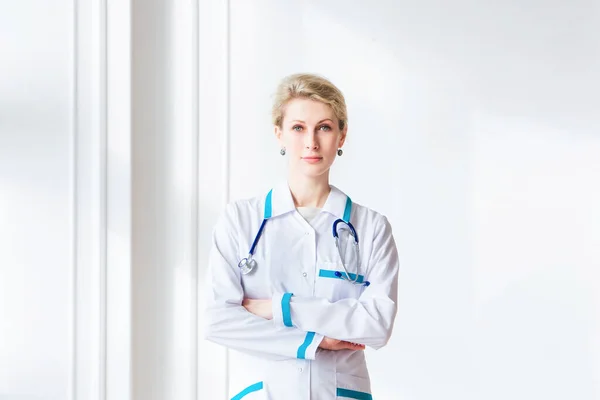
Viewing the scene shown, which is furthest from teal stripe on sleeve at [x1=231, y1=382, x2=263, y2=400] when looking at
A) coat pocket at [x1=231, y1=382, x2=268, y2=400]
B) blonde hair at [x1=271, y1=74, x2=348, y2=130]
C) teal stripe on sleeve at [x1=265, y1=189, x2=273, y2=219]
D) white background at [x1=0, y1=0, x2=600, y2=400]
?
white background at [x1=0, y1=0, x2=600, y2=400]

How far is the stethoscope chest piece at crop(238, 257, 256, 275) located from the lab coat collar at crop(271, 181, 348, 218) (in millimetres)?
152

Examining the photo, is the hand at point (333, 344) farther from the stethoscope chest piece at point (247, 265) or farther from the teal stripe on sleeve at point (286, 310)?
the stethoscope chest piece at point (247, 265)

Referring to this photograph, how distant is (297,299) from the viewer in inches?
85.6

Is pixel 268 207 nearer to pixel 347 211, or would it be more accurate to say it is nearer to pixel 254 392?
pixel 347 211

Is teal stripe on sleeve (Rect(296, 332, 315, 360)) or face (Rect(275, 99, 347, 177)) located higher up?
face (Rect(275, 99, 347, 177))

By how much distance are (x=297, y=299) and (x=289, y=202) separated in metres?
0.30

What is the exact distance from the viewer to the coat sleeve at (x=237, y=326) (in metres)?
2.15

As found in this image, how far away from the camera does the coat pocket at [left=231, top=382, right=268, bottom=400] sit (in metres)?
2.19

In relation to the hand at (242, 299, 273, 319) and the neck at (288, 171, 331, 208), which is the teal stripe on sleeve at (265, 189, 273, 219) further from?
the hand at (242, 299, 273, 319)
